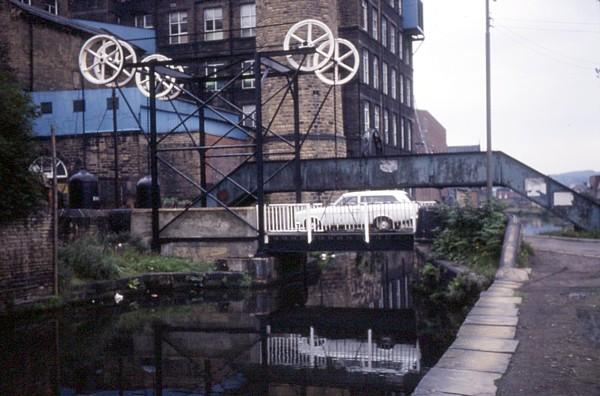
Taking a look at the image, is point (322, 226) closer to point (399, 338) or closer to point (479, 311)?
point (399, 338)

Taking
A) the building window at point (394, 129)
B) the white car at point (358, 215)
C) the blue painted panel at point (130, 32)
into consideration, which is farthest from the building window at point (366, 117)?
the white car at point (358, 215)

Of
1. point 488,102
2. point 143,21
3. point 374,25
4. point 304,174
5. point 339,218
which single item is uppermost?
point 143,21

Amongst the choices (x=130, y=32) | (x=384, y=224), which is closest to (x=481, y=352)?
(x=384, y=224)

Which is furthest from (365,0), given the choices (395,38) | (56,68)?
(56,68)

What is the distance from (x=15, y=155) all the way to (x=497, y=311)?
9484 millimetres

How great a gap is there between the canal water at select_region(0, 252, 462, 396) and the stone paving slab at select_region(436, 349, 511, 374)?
1207mm

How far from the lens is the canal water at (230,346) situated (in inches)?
314

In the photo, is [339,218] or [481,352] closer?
[481,352]

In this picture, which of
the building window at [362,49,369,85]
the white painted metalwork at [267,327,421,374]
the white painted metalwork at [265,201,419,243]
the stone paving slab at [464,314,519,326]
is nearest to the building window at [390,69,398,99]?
the building window at [362,49,369,85]

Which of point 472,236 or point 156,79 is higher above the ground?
point 156,79

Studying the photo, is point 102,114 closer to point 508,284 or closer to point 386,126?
point 508,284

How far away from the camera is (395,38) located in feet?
155

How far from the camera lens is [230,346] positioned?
1038cm

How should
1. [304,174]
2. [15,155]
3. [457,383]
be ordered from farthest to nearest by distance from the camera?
[304,174]
[15,155]
[457,383]
